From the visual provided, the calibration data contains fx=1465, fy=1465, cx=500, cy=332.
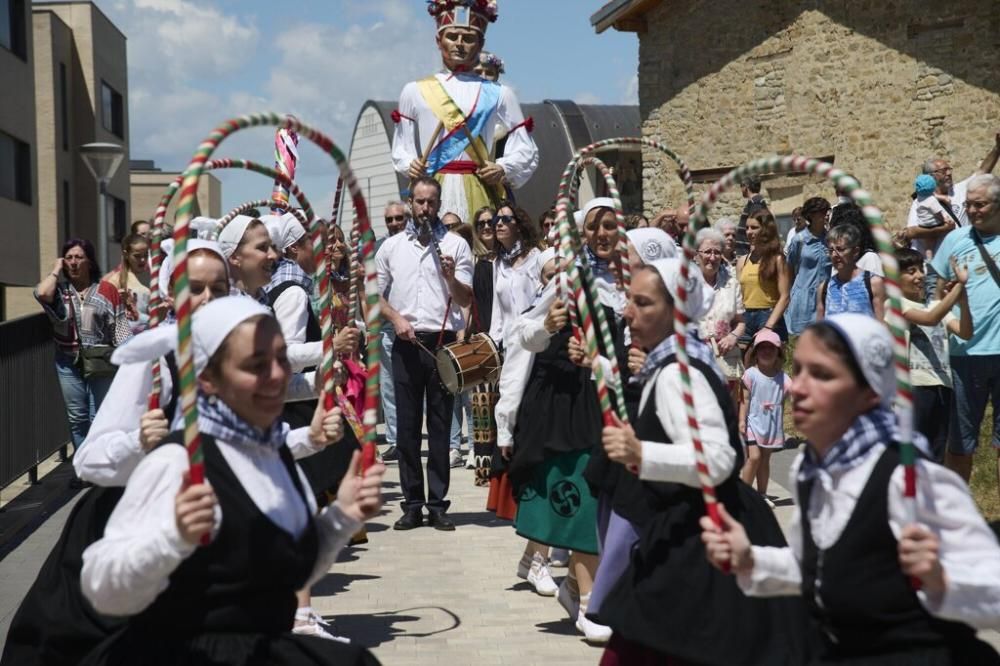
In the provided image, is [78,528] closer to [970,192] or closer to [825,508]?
[825,508]

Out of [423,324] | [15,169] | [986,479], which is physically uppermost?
[15,169]

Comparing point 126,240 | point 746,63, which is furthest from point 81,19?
point 126,240

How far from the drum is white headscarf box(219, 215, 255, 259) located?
2.43 metres

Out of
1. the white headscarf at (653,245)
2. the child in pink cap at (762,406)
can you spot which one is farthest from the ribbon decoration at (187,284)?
the child in pink cap at (762,406)

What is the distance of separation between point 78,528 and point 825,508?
2.50m

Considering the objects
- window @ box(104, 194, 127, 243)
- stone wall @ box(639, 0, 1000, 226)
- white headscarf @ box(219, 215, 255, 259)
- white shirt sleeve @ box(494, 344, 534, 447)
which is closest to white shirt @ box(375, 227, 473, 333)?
white shirt sleeve @ box(494, 344, 534, 447)

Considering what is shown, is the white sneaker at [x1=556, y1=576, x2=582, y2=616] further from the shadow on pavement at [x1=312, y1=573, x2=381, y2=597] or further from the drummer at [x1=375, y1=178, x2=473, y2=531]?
the drummer at [x1=375, y1=178, x2=473, y2=531]

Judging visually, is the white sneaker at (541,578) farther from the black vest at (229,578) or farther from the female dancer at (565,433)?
the black vest at (229,578)

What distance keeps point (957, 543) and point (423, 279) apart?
7.14m

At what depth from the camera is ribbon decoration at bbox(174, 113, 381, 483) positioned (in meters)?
3.65

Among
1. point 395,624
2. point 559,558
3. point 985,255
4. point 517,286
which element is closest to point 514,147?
point 517,286

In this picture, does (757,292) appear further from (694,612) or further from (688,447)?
(694,612)

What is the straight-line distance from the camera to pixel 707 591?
4.62 meters

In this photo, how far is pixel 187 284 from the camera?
3.90 m
